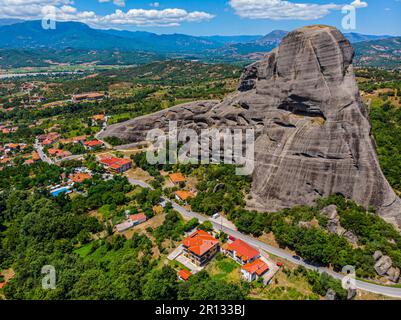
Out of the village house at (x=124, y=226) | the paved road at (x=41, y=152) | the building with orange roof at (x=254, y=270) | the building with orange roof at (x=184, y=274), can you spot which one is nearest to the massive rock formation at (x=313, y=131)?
the building with orange roof at (x=254, y=270)

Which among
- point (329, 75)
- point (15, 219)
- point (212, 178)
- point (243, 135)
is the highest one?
point (329, 75)

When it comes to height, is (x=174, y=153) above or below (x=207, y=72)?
below

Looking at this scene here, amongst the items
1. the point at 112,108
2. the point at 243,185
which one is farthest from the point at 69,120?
the point at 243,185

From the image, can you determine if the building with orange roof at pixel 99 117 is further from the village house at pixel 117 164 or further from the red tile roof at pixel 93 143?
the village house at pixel 117 164

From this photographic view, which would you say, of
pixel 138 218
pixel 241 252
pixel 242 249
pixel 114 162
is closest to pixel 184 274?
pixel 241 252

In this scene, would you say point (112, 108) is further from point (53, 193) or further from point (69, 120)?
point (53, 193)

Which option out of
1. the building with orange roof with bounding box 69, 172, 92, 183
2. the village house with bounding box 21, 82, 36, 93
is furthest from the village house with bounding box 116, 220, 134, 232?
the village house with bounding box 21, 82, 36, 93

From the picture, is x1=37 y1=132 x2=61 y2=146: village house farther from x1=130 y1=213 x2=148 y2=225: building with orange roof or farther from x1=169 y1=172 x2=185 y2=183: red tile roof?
x1=130 y1=213 x2=148 y2=225: building with orange roof
